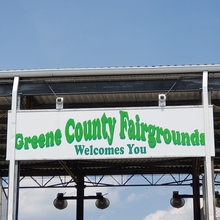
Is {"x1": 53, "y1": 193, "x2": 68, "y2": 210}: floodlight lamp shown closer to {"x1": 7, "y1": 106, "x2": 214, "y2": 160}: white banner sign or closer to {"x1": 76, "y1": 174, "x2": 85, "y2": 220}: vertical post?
{"x1": 76, "y1": 174, "x2": 85, "y2": 220}: vertical post

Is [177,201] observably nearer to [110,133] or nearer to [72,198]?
[72,198]

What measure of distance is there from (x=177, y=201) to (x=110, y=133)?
38.6 ft

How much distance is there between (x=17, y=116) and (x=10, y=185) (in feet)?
6.77

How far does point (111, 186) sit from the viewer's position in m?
30.7

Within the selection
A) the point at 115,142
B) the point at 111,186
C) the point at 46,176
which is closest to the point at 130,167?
the point at 111,186

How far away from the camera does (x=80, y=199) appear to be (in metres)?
28.1

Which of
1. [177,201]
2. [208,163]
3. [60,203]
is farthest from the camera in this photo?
[60,203]

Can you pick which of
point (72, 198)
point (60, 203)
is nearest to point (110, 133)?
point (60, 203)

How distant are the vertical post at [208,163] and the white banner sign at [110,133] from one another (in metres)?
0.12

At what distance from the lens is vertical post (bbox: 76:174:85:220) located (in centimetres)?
2767

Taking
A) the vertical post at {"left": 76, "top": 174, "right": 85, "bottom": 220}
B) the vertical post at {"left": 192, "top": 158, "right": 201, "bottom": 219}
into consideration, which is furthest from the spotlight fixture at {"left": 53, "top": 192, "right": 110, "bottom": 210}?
the vertical post at {"left": 192, "top": 158, "right": 201, "bottom": 219}

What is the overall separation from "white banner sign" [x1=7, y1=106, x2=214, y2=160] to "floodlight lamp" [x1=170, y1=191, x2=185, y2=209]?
1154cm

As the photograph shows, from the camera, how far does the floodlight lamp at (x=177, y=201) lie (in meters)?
27.4

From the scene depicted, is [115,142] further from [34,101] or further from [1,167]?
[1,167]
